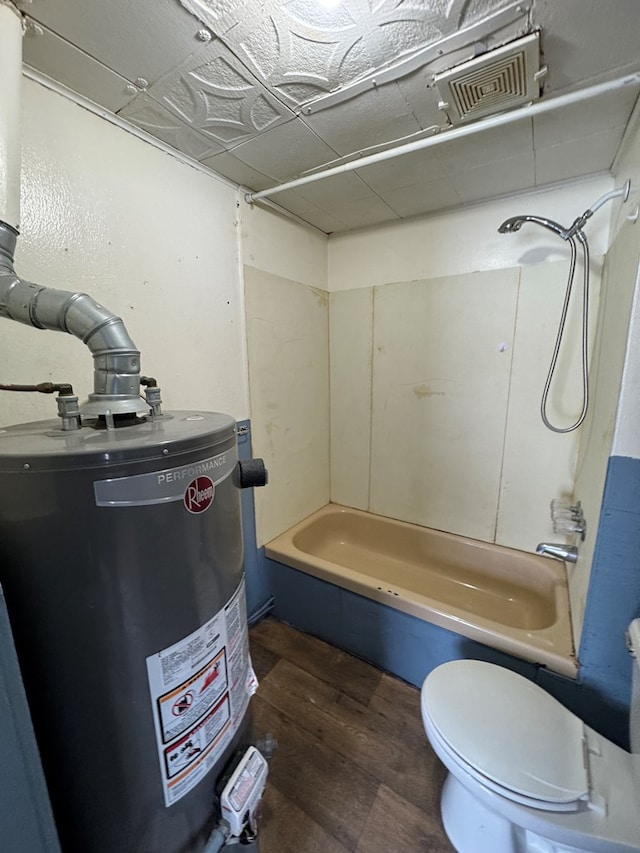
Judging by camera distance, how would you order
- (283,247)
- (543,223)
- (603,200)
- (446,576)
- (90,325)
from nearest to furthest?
1. (90,325)
2. (603,200)
3. (543,223)
4. (283,247)
5. (446,576)

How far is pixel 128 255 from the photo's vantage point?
1136 millimetres

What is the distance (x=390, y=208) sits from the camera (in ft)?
5.58

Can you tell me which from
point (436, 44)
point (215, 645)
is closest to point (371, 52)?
point (436, 44)

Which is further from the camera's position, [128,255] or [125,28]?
[128,255]

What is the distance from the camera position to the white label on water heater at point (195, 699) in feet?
1.90

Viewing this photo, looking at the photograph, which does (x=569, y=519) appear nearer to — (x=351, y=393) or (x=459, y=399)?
(x=459, y=399)

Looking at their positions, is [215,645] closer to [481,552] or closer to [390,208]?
[481,552]

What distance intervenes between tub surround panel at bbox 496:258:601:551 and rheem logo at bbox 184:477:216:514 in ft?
5.17

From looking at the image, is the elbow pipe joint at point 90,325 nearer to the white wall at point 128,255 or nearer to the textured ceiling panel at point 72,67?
the white wall at point 128,255

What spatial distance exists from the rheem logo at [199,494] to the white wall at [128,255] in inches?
27.2

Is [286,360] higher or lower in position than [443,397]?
higher

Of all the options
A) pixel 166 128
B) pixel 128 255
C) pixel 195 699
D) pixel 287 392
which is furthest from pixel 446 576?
pixel 166 128

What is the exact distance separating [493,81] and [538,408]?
1227mm

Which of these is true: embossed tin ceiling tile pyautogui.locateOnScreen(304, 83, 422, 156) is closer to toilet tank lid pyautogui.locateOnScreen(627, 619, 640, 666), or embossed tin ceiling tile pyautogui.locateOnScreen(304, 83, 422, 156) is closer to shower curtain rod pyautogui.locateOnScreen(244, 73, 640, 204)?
shower curtain rod pyautogui.locateOnScreen(244, 73, 640, 204)
